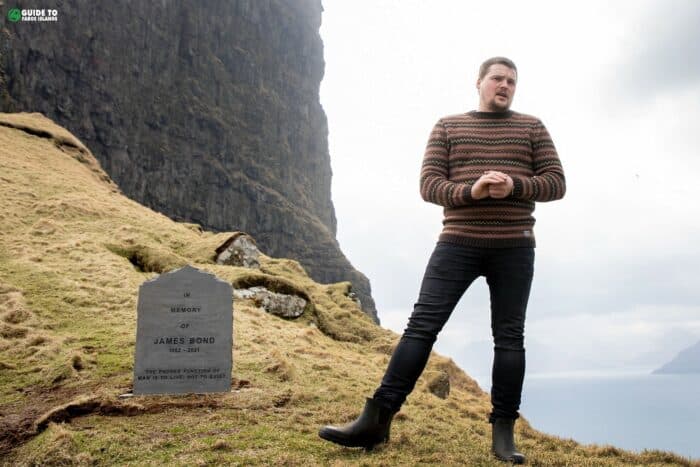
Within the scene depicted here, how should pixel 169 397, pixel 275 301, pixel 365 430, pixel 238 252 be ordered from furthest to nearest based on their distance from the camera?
1. pixel 238 252
2. pixel 275 301
3. pixel 169 397
4. pixel 365 430

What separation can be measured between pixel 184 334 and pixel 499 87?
587cm

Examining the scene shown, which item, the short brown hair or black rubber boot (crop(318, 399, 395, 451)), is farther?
the short brown hair

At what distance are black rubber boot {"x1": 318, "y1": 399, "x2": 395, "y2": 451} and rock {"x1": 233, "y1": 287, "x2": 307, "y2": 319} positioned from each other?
10.6 metres

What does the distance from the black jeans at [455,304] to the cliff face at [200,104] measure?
67.9m

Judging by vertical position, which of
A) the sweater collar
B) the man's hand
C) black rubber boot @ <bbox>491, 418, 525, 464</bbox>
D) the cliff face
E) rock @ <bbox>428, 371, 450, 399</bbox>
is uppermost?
the cliff face

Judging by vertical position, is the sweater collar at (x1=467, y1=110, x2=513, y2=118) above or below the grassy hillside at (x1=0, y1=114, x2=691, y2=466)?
above

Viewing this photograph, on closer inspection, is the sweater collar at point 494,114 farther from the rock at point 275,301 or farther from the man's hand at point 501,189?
the rock at point 275,301

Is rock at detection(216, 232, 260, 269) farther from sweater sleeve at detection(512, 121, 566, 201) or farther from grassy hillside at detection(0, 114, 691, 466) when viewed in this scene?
sweater sleeve at detection(512, 121, 566, 201)

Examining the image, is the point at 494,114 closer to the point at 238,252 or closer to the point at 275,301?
the point at 275,301

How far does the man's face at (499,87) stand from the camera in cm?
471

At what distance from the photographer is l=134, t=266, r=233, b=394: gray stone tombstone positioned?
779 centimetres

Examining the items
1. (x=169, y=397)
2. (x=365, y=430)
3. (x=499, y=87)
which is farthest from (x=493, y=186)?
(x=169, y=397)

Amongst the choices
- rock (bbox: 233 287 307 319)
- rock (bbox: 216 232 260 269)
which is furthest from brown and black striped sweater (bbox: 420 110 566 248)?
rock (bbox: 216 232 260 269)

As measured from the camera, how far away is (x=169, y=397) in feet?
24.4
